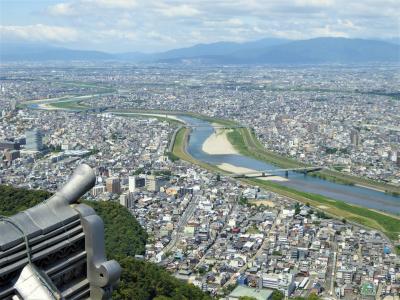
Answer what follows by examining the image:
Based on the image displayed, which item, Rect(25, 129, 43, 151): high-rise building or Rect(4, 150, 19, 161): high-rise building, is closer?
Rect(4, 150, 19, 161): high-rise building

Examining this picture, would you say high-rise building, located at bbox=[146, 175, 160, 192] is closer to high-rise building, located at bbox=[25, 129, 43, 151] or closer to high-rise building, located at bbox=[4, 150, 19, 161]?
high-rise building, located at bbox=[4, 150, 19, 161]

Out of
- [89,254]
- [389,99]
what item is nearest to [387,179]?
[89,254]

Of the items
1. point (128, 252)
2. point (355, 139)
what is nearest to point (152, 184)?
point (128, 252)

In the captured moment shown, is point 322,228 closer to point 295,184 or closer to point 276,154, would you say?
point 295,184

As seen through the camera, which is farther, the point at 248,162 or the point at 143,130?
the point at 143,130

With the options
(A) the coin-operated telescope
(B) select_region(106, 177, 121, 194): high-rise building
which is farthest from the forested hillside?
(A) the coin-operated telescope

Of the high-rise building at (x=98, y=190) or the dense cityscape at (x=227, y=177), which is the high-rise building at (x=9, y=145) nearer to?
the dense cityscape at (x=227, y=177)

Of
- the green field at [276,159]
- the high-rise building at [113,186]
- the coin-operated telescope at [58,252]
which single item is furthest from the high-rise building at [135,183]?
the coin-operated telescope at [58,252]
